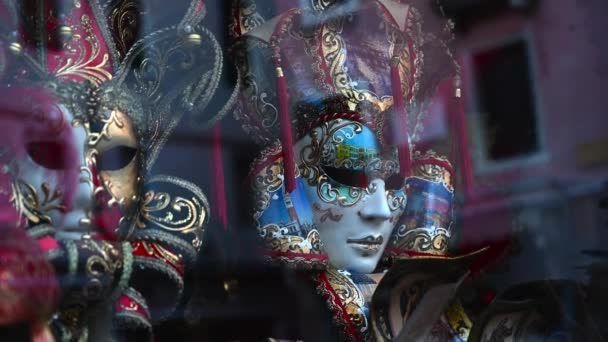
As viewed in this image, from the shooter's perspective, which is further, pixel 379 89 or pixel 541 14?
pixel 541 14

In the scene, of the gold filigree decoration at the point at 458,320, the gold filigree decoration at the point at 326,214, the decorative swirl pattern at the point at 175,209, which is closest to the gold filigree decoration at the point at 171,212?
the decorative swirl pattern at the point at 175,209

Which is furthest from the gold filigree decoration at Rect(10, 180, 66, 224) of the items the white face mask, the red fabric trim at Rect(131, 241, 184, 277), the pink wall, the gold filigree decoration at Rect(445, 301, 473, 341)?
the pink wall

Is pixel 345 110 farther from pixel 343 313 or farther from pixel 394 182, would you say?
pixel 343 313

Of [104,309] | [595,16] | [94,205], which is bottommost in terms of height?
[104,309]

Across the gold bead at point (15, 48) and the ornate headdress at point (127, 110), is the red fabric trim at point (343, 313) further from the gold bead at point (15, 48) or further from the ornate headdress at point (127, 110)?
the gold bead at point (15, 48)

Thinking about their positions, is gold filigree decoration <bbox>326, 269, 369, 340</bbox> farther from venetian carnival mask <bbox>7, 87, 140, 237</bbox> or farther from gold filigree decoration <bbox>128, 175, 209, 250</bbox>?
venetian carnival mask <bbox>7, 87, 140, 237</bbox>

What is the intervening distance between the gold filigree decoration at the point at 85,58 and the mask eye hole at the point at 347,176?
17.2 inches

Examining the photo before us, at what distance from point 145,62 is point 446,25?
2.20ft

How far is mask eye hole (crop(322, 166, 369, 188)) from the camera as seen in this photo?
6.54 ft

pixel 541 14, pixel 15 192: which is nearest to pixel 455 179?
pixel 541 14

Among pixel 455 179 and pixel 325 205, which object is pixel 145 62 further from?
pixel 455 179

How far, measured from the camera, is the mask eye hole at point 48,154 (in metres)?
1.62

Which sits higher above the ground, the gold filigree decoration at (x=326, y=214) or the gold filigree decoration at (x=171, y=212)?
the gold filigree decoration at (x=171, y=212)

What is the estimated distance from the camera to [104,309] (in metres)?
1.67
